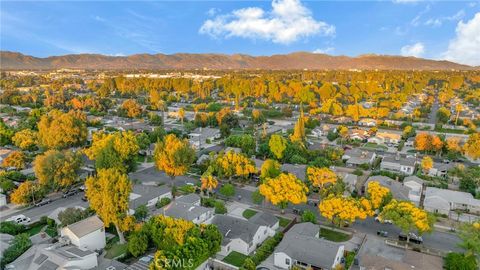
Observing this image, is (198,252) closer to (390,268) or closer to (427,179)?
(390,268)

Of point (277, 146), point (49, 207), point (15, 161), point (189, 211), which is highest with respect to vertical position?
point (277, 146)

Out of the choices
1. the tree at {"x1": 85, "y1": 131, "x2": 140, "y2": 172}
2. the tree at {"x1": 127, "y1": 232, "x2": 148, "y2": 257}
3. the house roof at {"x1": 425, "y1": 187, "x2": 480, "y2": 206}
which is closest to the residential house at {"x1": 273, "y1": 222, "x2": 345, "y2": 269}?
the tree at {"x1": 127, "y1": 232, "x2": 148, "y2": 257}

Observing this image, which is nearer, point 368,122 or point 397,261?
point 397,261

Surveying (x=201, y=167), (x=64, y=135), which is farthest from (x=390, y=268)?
(x=64, y=135)

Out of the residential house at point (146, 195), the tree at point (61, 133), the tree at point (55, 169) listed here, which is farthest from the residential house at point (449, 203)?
the tree at point (61, 133)

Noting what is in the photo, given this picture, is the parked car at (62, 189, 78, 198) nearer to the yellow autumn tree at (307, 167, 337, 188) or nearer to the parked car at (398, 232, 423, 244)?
the yellow autumn tree at (307, 167, 337, 188)

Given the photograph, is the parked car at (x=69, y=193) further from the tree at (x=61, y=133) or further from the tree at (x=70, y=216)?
the tree at (x=61, y=133)

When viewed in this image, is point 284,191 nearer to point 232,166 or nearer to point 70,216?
point 232,166

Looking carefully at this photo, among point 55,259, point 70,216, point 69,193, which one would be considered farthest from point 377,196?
point 69,193
